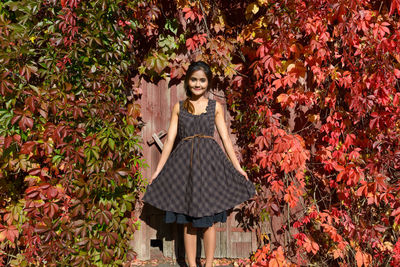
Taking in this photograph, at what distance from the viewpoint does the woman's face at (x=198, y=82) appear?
2818mm

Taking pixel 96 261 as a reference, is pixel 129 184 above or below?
above

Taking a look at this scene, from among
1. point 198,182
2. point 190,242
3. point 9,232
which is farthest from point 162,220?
point 9,232

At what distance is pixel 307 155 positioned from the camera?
3.11 meters

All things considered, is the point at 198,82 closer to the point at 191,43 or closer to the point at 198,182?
the point at 191,43

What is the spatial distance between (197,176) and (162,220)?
36.7 inches

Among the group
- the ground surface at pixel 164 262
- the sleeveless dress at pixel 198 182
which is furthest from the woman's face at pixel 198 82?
the ground surface at pixel 164 262

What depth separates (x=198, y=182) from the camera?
2727mm

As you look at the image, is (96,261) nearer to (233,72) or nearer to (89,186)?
(89,186)

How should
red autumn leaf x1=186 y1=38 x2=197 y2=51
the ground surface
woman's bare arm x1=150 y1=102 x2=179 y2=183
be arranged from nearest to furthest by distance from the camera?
woman's bare arm x1=150 y1=102 x2=179 y2=183, red autumn leaf x1=186 y1=38 x2=197 y2=51, the ground surface

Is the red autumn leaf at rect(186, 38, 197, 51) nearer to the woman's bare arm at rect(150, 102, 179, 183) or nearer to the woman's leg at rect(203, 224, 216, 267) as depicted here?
the woman's bare arm at rect(150, 102, 179, 183)

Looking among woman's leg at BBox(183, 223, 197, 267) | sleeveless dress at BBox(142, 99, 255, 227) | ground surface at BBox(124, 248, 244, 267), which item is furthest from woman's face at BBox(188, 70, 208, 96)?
ground surface at BBox(124, 248, 244, 267)

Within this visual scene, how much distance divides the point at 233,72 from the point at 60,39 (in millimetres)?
1554

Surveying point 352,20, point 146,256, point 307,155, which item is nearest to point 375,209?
point 307,155

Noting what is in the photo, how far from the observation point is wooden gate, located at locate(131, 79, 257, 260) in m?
3.38
